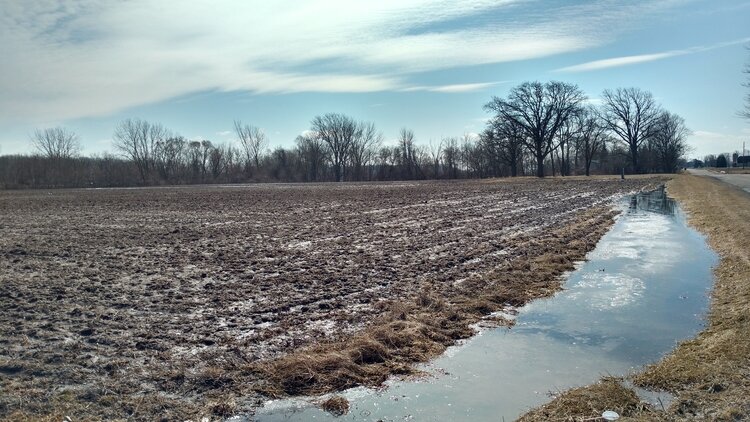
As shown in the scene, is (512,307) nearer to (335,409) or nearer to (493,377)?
(493,377)

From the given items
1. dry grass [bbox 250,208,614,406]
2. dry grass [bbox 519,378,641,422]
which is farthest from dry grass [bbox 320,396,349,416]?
dry grass [bbox 519,378,641,422]

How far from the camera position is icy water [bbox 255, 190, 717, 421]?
5.75 m

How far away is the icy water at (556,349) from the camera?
575cm

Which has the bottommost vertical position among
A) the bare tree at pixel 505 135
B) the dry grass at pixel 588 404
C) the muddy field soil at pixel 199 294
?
the dry grass at pixel 588 404

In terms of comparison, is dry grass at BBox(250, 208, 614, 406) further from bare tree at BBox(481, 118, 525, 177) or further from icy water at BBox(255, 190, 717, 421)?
bare tree at BBox(481, 118, 525, 177)

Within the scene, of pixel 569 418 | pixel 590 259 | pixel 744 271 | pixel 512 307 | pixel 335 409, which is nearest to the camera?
pixel 569 418

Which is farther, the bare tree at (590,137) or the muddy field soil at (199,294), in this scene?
the bare tree at (590,137)

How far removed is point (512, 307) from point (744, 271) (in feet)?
18.6

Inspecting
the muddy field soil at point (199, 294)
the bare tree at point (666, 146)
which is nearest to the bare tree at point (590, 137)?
the bare tree at point (666, 146)

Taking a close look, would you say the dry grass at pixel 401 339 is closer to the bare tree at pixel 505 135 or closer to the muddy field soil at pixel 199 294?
the muddy field soil at pixel 199 294

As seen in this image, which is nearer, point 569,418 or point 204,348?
point 569,418

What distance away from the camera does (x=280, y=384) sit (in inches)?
246

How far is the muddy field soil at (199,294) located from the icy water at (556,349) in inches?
55.1

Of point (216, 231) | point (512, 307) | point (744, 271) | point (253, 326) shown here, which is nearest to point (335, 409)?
point (253, 326)
